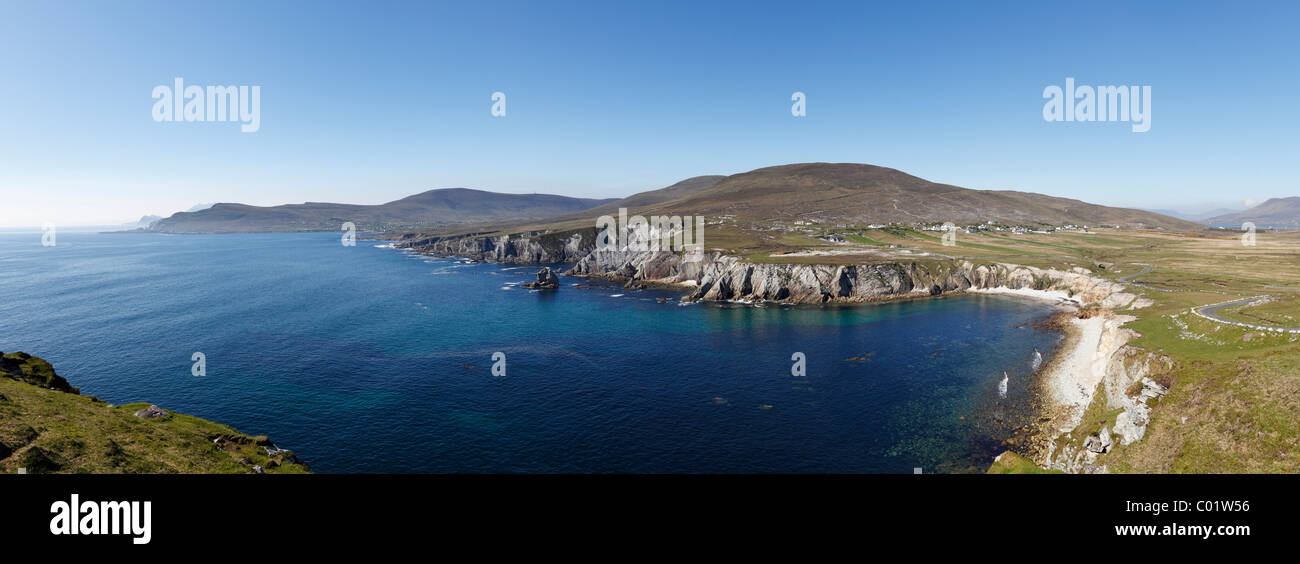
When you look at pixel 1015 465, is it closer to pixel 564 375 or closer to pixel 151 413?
pixel 564 375

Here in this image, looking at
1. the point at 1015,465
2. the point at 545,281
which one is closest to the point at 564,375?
the point at 1015,465

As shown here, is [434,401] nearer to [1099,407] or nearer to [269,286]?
[1099,407]

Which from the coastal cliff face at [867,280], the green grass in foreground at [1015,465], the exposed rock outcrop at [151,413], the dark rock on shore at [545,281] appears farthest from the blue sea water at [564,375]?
the green grass in foreground at [1015,465]

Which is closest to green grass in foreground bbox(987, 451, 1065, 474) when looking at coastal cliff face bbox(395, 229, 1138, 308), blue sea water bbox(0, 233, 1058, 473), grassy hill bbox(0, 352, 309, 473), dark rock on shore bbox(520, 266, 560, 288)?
blue sea water bbox(0, 233, 1058, 473)

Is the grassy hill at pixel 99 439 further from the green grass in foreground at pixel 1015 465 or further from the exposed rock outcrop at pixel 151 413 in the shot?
the green grass in foreground at pixel 1015 465

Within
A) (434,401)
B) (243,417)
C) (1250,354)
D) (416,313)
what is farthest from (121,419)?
(1250,354)

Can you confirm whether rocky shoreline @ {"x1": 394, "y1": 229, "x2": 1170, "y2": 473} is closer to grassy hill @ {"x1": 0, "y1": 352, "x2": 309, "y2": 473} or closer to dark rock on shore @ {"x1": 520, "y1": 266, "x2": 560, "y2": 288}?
dark rock on shore @ {"x1": 520, "y1": 266, "x2": 560, "y2": 288}
